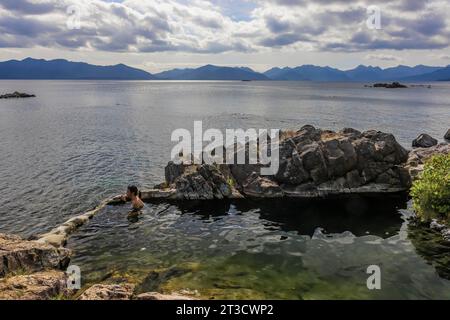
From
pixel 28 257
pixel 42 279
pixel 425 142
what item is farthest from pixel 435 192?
pixel 425 142

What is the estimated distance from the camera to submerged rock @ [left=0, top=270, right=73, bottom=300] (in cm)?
2096

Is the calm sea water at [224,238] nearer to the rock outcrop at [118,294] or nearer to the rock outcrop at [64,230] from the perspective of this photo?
the rock outcrop at [64,230]

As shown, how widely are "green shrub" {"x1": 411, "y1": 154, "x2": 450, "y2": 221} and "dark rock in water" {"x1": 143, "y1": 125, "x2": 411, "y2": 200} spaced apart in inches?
425

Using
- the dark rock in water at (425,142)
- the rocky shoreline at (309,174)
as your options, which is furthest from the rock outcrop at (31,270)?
the dark rock in water at (425,142)

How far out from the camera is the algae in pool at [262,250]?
24.9 meters

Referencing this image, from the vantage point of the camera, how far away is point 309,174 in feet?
157

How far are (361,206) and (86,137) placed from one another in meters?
69.9

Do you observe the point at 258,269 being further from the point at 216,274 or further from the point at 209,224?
the point at 209,224

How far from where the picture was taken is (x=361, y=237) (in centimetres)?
3391

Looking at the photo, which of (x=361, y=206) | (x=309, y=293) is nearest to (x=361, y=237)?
(x=361, y=206)

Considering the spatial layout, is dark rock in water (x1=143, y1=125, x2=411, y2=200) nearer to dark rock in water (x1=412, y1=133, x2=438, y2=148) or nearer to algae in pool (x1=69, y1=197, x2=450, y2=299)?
algae in pool (x1=69, y1=197, x2=450, y2=299)

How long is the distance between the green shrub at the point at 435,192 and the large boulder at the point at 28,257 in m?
33.2

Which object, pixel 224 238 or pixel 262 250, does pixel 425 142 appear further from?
pixel 224 238

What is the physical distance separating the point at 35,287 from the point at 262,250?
1725 centimetres
